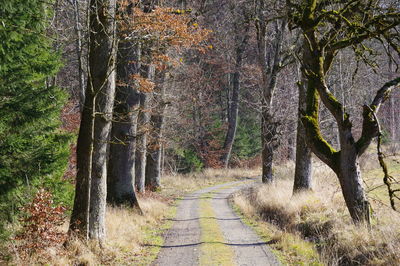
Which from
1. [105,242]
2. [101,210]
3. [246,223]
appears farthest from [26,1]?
[246,223]

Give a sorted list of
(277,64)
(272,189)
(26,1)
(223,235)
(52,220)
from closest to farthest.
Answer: (52,220) < (26,1) < (223,235) < (272,189) < (277,64)

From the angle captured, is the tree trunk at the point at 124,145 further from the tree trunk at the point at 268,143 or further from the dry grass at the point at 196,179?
the tree trunk at the point at 268,143

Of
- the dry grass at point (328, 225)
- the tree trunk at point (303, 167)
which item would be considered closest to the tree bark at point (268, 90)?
the dry grass at point (328, 225)

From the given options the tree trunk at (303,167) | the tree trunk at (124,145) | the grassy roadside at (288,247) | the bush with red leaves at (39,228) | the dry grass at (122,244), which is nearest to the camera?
the bush with red leaves at (39,228)

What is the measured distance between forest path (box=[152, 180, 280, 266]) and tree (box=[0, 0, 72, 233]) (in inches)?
125

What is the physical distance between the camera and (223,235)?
31.2ft

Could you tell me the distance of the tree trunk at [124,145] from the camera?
12.1 metres

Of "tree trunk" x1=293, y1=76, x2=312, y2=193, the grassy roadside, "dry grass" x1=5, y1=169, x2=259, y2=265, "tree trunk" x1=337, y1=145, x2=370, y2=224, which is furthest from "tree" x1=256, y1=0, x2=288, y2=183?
"tree trunk" x1=337, y1=145, x2=370, y2=224

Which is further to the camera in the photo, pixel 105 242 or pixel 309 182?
pixel 309 182

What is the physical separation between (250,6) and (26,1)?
13204 millimetres

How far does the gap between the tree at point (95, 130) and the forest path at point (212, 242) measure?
5.74ft

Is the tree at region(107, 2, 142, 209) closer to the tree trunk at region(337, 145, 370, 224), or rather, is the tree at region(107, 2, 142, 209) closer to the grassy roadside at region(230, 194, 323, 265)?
the grassy roadside at region(230, 194, 323, 265)

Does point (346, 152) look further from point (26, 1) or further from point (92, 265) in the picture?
point (26, 1)

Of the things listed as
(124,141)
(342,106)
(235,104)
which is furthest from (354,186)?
(235,104)
